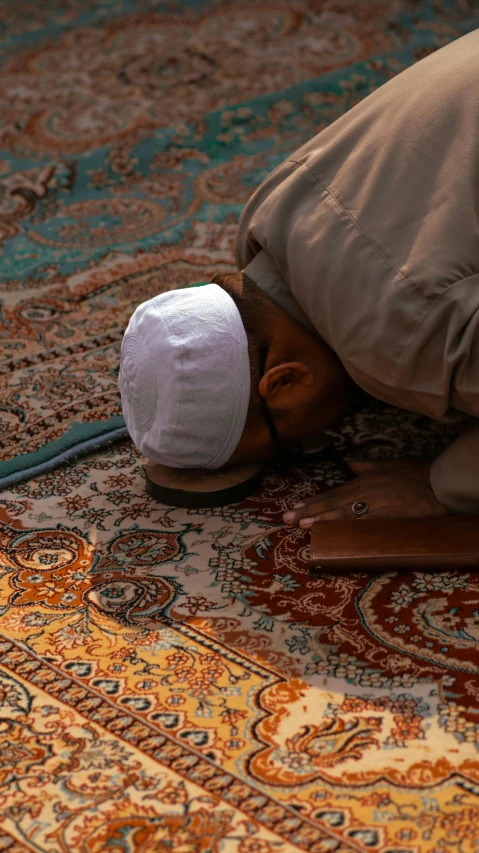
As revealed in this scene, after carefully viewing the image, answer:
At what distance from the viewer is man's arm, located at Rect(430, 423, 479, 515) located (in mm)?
2062

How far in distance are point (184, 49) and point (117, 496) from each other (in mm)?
3277

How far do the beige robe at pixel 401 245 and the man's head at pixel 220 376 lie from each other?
8cm

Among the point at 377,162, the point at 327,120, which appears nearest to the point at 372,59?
the point at 327,120

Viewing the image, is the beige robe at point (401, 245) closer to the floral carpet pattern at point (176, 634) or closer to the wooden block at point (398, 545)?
the wooden block at point (398, 545)

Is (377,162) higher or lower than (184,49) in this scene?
higher

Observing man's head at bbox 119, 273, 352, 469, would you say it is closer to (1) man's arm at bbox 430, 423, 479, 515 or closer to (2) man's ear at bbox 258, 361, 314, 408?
(2) man's ear at bbox 258, 361, 314, 408

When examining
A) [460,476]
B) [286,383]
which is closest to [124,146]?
[286,383]

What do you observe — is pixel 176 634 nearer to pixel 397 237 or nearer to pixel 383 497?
pixel 383 497

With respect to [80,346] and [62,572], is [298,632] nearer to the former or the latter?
[62,572]

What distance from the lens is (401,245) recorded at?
198 cm

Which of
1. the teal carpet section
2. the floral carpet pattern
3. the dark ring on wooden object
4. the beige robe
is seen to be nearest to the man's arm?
the beige robe

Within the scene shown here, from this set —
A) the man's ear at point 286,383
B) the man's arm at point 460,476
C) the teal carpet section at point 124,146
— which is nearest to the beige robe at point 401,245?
the man's arm at point 460,476

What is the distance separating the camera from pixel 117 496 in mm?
2379

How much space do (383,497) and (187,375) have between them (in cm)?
50
